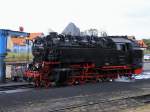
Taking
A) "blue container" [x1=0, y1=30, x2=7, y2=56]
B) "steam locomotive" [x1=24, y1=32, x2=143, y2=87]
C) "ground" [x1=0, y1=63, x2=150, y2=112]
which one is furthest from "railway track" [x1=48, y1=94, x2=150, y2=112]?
"blue container" [x1=0, y1=30, x2=7, y2=56]

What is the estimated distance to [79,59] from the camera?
24.2 metres

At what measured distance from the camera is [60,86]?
22797 millimetres

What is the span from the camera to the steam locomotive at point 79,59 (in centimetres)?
2288

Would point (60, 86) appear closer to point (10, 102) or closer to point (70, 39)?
point (70, 39)

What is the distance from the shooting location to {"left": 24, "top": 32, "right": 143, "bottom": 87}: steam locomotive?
2288 centimetres

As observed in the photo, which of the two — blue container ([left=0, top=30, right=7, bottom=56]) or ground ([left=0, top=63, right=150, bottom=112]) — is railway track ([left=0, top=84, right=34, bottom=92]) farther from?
ground ([left=0, top=63, right=150, bottom=112])

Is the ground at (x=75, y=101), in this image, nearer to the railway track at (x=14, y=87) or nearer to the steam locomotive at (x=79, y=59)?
the railway track at (x=14, y=87)

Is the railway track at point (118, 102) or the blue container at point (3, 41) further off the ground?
the blue container at point (3, 41)

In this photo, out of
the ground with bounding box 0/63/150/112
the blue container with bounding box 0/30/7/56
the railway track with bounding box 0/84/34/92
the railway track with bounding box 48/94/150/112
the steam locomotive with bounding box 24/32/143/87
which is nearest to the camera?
the ground with bounding box 0/63/150/112

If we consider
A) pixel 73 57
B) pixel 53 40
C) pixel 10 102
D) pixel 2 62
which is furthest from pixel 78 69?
pixel 10 102

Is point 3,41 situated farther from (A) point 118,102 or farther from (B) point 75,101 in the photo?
(A) point 118,102

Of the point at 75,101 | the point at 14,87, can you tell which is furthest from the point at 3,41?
the point at 75,101

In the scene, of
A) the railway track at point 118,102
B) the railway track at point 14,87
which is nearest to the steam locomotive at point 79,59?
the railway track at point 14,87

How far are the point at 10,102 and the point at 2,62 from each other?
29.1ft
